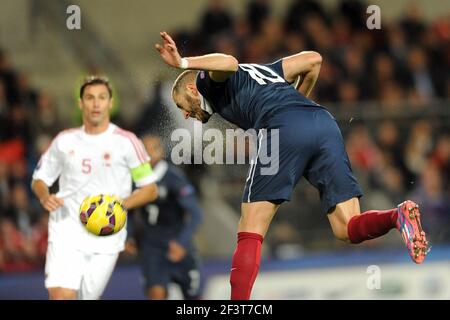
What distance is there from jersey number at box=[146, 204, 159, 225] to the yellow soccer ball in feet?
8.01

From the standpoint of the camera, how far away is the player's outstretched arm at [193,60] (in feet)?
21.9

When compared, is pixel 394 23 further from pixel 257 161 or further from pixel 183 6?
pixel 257 161

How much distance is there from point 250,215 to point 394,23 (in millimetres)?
9088

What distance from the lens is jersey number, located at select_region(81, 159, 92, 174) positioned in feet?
26.7

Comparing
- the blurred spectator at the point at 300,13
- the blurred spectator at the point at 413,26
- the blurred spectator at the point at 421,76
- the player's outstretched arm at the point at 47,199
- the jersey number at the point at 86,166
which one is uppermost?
the blurred spectator at the point at 300,13

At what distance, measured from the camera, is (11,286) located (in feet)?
38.1

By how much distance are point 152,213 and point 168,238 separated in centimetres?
27

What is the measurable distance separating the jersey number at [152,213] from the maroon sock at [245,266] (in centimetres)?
335

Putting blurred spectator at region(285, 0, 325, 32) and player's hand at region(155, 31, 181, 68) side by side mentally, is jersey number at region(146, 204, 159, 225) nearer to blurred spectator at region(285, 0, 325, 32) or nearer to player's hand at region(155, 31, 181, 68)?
player's hand at region(155, 31, 181, 68)

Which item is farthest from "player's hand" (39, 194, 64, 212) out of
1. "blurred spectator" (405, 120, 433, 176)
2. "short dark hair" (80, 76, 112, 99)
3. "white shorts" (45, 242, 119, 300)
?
"blurred spectator" (405, 120, 433, 176)

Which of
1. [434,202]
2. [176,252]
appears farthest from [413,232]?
[434,202]

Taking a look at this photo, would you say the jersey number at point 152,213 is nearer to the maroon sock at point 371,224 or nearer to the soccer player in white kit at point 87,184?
the soccer player in white kit at point 87,184

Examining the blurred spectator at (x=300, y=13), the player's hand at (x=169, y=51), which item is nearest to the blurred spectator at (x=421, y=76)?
the blurred spectator at (x=300, y=13)

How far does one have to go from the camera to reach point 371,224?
7.09 m
